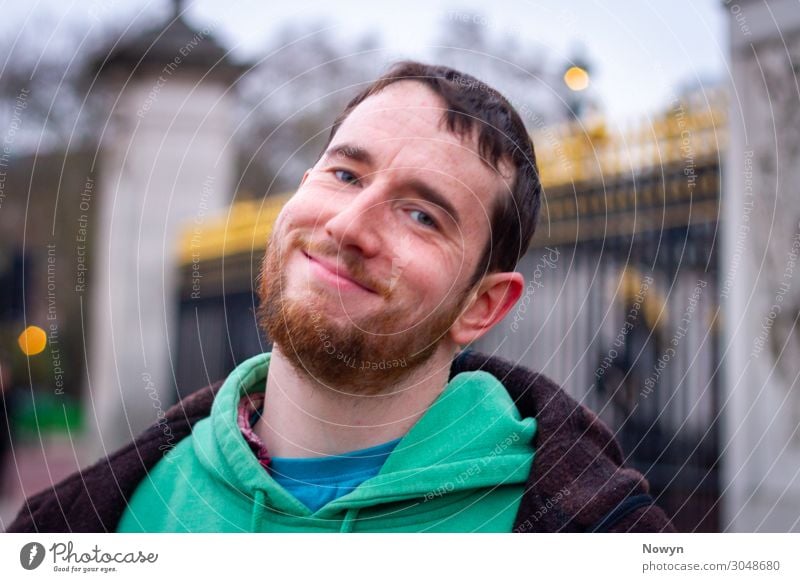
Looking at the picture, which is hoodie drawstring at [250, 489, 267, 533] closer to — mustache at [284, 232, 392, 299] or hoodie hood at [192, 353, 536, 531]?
hoodie hood at [192, 353, 536, 531]

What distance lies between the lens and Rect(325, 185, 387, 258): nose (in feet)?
2.82

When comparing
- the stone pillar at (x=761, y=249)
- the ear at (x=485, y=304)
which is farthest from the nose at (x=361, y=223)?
the stone pillar at (x=761, y=249)

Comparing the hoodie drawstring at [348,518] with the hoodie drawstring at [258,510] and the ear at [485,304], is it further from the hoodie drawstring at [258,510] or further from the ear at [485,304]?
the ear at [485,304]

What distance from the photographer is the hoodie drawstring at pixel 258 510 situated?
90 cm

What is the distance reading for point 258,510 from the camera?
2.98ft

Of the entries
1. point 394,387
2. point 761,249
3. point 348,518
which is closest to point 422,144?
point 394,387

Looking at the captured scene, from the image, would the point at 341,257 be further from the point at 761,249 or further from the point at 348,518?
the point at 761,249

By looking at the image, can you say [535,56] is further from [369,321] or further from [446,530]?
[446,530]

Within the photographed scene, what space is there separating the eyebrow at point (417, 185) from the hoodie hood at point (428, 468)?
0.62ft

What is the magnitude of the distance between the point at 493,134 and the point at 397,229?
0.44 feet

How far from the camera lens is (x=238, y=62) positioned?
1227mm

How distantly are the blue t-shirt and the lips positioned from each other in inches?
6.7
